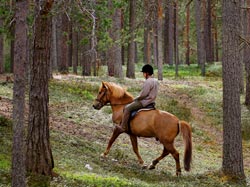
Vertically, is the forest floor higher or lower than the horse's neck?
lower

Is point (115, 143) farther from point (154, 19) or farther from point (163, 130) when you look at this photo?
point (154, 19)

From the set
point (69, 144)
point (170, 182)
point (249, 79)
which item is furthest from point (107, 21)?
point (249, 79)

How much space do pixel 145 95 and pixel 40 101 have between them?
4.14 metres

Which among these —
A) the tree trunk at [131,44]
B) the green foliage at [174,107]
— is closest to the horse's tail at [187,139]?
the green foliage at [174,107]

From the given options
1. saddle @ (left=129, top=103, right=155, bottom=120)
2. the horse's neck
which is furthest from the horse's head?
saddle @ (left=129, top=103, right=155, bottom=120)

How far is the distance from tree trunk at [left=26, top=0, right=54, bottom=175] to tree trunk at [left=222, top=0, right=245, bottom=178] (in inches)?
205

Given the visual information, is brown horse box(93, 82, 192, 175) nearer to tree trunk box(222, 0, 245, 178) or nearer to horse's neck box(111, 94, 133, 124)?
horse's neck box(111, 94, 133, 124)

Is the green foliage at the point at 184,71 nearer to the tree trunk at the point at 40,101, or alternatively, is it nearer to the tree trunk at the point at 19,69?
the tree trunk at the point at 40,101

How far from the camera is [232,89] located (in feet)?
39.2

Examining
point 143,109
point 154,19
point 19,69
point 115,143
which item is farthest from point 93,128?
point 154,19

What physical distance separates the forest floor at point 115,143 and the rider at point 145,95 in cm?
131

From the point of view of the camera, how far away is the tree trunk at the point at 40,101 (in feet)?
28.8

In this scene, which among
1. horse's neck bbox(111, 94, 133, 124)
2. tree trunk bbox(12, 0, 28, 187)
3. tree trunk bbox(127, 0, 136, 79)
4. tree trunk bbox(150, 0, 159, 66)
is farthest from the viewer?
tree trunk bbox(127, 0, 136, 79)

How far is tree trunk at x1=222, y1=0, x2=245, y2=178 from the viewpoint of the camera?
1198cm
